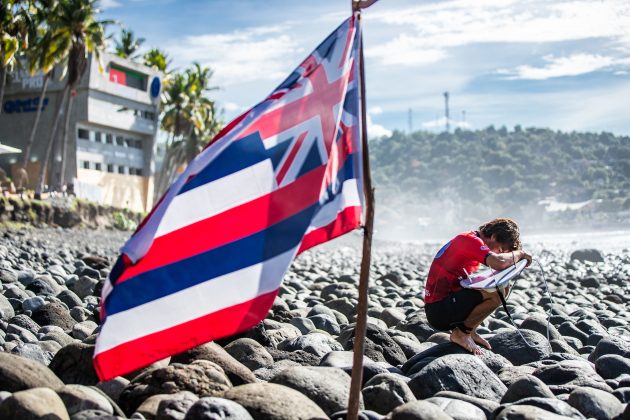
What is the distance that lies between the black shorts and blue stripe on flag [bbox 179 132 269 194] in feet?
9.71

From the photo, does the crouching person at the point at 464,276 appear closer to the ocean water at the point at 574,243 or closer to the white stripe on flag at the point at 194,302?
the white stripe on flag at the point at 194,302

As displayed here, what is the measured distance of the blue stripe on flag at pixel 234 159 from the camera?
3.71 meters

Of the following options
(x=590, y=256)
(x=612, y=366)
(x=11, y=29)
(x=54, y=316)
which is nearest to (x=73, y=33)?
(x=11, y=29)

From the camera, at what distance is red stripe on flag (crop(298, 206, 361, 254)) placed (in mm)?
3811

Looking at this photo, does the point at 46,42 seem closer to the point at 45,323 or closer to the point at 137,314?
the point at 45,323

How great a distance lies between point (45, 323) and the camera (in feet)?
23.8

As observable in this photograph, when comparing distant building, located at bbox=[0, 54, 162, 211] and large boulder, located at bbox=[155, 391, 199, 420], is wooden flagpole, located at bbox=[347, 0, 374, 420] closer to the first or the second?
large boulder, located at bbox=[155, 391, 199, 420]

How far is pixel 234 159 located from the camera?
12.3 feet

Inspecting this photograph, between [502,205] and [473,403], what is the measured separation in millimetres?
198435

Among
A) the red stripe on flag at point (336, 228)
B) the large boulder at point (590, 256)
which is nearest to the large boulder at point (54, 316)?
the red stripe on flag at point (336, 228)

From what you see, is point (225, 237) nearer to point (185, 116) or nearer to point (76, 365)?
point (76, 365)

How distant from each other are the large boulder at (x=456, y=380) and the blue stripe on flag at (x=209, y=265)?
1.87m

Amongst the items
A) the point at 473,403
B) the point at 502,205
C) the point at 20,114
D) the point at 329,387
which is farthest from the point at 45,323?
the point at 502,205

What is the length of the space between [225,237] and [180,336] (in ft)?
1.63
